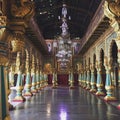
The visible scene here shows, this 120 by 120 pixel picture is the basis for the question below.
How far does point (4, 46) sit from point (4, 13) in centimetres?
48

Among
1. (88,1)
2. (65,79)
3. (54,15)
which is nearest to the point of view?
(88,1)

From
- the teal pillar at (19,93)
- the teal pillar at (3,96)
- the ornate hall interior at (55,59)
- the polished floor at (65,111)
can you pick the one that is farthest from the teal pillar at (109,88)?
the teal pillar at (3,96)

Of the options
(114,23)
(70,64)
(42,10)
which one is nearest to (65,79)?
(70,64)

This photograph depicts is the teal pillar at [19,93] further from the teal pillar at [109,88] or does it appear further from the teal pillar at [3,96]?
the teal pillar at [3,96]

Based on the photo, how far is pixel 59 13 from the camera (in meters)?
32.6

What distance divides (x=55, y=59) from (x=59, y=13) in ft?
32.2

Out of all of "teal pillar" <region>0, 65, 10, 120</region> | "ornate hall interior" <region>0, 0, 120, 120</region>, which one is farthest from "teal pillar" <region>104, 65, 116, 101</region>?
"teal pillar" <region>0, 65, 10, 120</region>

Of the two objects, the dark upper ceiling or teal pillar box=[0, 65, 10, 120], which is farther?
the dark upper ceiling

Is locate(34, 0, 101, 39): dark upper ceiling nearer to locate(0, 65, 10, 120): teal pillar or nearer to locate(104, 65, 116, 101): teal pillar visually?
locate(104, 65, 116, 101): teal pillar

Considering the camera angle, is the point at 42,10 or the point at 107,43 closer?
the point at 107,43

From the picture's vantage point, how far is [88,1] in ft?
80.1

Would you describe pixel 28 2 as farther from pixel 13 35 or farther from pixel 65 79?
pixel 65 79

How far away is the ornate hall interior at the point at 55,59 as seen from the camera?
387cm

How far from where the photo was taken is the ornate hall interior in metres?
3.87
